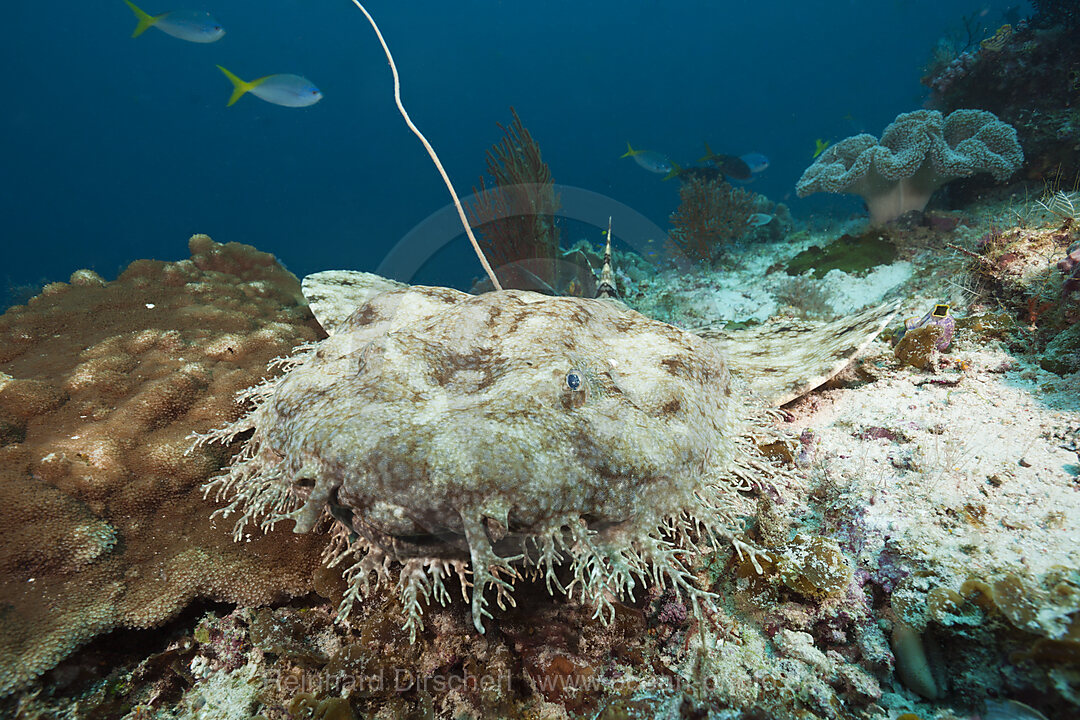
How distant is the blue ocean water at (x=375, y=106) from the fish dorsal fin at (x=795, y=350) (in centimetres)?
4946

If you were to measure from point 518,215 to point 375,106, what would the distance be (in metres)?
93.8

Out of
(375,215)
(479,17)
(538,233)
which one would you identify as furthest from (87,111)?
(538,233)

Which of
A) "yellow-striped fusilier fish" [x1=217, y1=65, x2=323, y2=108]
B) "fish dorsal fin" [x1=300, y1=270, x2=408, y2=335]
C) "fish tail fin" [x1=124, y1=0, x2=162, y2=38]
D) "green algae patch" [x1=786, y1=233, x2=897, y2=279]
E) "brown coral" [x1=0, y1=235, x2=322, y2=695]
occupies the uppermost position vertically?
"fish tail fin" [x1=124, y1=0, x2=162, y2=38]

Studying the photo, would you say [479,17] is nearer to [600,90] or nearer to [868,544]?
[600,90]

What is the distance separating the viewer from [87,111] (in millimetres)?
61656

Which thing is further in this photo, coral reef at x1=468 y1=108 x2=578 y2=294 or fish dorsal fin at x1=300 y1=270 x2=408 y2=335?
coral reef at x1=468 y1=108 x2=578 y2=294

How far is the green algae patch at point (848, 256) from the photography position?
22.6ft

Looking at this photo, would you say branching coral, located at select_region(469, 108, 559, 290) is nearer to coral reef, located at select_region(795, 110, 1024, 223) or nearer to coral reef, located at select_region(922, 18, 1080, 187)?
coral reef, located at select_region(795, 110, 1024, 223)

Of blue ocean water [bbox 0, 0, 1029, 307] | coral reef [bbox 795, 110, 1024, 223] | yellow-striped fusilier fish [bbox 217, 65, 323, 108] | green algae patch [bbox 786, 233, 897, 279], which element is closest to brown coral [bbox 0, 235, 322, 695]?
green algae patch [bbox 786, 233, 897, 279]

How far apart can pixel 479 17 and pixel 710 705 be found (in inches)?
4377

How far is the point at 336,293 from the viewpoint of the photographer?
4441mm

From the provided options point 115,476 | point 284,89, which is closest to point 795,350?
point 115,476

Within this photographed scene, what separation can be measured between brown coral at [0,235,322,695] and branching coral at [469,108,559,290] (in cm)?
442

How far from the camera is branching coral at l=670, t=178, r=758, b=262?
972 centimetres
